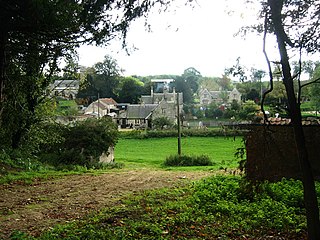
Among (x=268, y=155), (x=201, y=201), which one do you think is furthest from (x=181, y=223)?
(x=268, y=155)

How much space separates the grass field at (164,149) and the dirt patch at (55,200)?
53.7 feet

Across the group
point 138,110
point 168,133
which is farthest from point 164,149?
point 138,110

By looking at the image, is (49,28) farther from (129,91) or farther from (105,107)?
(129,91)

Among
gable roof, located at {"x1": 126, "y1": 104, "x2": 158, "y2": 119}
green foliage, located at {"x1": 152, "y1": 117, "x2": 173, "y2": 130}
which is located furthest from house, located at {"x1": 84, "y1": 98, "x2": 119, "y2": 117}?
green foliage, located at {"x1": 152, "y1": 117, "x2": 173, "y2": 130}

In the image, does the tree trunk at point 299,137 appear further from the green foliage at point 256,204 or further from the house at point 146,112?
the house at point 146,112

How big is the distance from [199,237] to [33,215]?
3.18 meters

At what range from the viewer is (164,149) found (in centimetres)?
3500

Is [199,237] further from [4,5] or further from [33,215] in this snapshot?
[4,5]

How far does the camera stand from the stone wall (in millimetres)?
9727

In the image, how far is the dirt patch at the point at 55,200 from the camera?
6.04m

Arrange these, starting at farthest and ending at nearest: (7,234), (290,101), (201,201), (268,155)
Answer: (268,155)
(201,201)
(7,234)
(290,101)

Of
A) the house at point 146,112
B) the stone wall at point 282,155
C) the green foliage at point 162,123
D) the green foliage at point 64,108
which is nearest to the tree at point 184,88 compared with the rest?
the house at point 146,112

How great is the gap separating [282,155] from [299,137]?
529cm

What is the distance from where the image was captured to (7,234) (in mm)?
5266
